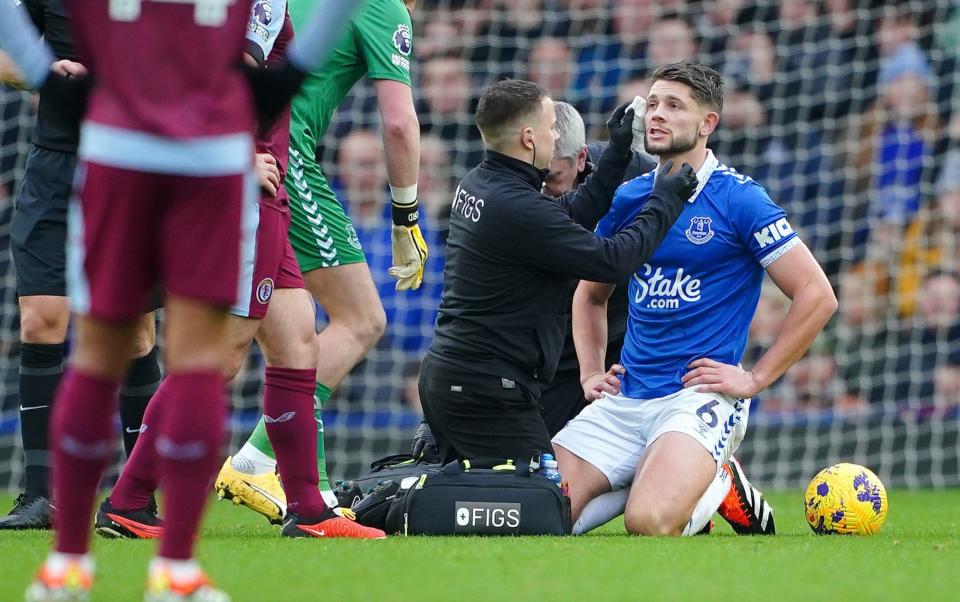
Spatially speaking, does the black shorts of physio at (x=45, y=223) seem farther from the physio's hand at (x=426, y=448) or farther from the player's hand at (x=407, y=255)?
the physio's hand at (x=426, y=448)

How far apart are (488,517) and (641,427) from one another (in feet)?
2.77

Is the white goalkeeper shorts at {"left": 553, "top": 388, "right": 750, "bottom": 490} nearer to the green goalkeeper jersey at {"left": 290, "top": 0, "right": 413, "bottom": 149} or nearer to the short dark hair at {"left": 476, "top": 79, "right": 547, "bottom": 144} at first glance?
the short dark hair at {"left": 476, "top": 79, "right": 547, "bottom": 144}

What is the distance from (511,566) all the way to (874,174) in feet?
19.6

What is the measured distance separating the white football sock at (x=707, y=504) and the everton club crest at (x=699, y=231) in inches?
30.7

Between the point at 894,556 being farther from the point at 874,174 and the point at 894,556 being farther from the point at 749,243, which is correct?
the point at 874,174

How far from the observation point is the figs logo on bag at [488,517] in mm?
4266

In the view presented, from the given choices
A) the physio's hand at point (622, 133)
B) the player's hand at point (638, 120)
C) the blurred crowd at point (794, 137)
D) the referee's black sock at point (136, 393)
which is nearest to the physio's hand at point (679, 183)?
the physio's hand at point (622, 133)

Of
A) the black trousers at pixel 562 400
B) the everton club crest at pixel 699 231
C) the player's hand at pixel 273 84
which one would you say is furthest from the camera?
the black trousers at pixel 562 400

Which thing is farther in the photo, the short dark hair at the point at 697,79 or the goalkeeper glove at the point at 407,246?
the goalkeeper glove at the point at 407,246

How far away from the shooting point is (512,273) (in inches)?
180

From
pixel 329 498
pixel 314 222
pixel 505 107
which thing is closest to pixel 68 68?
pixel 314 222

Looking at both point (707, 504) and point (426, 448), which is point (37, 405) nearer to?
point (426, 448)

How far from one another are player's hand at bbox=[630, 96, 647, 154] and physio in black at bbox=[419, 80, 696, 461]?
37 cm

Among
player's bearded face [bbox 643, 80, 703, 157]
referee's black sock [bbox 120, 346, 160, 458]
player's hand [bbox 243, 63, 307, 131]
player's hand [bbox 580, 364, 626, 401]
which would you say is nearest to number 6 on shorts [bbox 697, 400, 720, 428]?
player's hand [bbox 580, 364, 626, 401]
